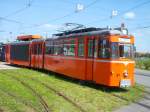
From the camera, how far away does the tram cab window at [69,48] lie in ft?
64.4

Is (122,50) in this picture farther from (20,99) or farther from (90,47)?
(20,99)

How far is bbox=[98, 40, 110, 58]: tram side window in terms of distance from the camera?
1612 centimetres

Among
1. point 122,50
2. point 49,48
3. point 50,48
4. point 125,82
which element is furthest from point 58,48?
point 125,82

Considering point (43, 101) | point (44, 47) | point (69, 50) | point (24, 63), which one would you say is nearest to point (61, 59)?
point (69, 50)

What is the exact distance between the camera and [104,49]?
1633 centimetres

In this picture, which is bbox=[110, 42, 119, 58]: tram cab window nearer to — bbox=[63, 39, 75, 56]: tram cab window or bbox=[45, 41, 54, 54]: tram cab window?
bbox=[63, 39, 75, 56]: tram cab window

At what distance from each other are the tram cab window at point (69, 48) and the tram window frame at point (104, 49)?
10.6 feet

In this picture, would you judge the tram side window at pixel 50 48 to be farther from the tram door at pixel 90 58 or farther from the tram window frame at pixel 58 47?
the tram door at pixel 90 58

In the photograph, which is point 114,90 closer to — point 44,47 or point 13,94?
point 13,94

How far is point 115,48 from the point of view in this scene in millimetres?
16078

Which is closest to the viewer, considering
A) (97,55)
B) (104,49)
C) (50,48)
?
(104,49)

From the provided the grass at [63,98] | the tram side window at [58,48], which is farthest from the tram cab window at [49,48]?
the grass at [63,98]

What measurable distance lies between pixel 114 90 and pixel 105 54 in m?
1.98

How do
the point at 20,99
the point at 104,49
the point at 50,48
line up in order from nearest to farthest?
the point at 20,99, the point at 104,49, the point at 50,48
